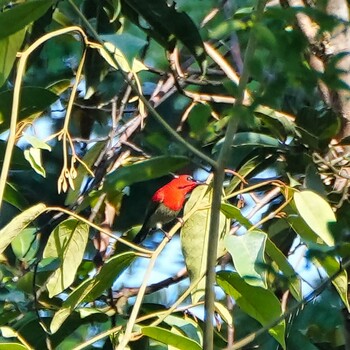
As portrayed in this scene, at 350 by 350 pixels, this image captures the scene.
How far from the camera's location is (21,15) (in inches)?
42.9

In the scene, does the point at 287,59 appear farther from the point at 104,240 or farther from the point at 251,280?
the point at 104,240

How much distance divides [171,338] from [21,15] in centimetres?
47

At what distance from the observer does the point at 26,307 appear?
1659 mm

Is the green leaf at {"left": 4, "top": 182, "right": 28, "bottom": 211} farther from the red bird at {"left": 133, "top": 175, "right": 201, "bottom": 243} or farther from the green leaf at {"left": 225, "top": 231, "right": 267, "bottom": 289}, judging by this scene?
the green leaf at {"left": 225, "top": 231, "right": 267, "bottom": 289}

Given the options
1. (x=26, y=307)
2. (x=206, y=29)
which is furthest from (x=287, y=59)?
(x=26, y=307)

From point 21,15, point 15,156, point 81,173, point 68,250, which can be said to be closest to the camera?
point 21,15

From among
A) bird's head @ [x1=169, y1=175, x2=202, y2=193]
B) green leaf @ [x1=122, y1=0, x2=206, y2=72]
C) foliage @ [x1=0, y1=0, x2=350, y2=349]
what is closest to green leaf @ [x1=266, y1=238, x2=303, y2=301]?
foliage @ [x1=0, y1=0, x2=350, y2=349]

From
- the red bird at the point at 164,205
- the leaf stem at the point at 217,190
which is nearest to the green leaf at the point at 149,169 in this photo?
the leaf stem at the point at 217,190

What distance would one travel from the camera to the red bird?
6.25ft

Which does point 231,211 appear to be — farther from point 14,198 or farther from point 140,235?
point 140,235

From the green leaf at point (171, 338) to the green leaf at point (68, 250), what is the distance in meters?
0.20

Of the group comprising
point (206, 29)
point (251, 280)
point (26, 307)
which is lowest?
point (26, 307)

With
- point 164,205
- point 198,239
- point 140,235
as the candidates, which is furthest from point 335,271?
point 164,205

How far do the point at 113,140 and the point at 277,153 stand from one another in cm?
46
